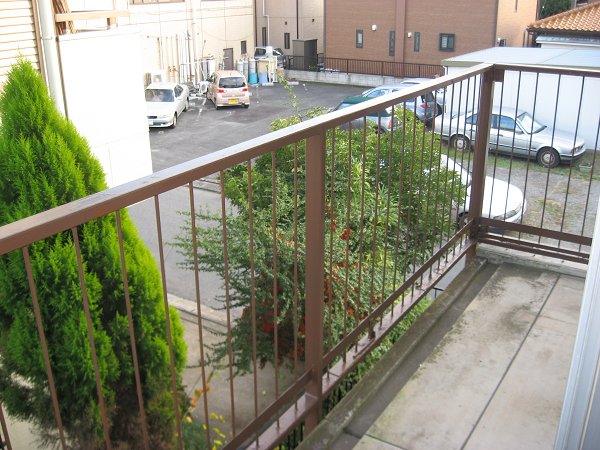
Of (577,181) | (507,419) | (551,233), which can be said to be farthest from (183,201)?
(507,419)

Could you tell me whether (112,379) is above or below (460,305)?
below

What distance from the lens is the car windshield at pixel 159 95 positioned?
21.6m

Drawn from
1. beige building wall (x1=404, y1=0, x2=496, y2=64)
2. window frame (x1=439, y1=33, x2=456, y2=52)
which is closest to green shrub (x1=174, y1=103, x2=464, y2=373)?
beige building wall (x1=404, y1=0, x2=496, y2=64)

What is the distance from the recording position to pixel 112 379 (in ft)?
12.0

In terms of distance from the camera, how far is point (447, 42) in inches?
1048

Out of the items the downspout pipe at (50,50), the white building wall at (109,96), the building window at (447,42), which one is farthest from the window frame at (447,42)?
the downspout pipe at (50,50)

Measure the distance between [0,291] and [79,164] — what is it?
0.86 metres

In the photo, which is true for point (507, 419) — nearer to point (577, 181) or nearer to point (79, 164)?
point (79, 164)

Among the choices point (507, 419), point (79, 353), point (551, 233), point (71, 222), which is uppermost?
point (71, 222)

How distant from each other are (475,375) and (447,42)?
25886 mm

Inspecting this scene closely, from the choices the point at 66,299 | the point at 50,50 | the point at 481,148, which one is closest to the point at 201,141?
the point at 50,50

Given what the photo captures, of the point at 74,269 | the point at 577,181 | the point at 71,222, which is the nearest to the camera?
the point at 71,222

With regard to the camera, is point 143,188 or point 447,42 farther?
point 447,42

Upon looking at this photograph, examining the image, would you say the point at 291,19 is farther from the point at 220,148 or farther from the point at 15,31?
the point at 15,31
